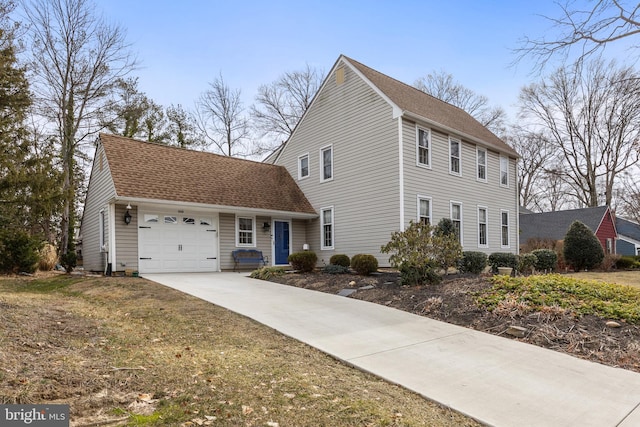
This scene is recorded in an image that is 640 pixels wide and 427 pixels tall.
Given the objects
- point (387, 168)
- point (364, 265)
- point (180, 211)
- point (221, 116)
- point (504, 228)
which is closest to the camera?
point (364, 265)

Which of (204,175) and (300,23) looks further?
(204,175)

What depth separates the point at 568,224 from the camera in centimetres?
2656

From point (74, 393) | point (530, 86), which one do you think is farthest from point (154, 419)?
point (530, 86)

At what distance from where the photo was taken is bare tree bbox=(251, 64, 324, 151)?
1201 inches

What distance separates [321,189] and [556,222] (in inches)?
801

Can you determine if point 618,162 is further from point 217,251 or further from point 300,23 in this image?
point 217,251

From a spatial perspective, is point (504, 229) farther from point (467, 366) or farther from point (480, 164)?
point (467, 366)

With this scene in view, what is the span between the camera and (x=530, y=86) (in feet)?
97.6

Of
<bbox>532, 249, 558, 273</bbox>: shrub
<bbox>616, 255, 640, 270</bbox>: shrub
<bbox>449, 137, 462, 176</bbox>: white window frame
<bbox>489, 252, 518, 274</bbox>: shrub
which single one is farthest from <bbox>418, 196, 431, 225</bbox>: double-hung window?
<bbox>616, 255, 640, 270</bbox>: shrub

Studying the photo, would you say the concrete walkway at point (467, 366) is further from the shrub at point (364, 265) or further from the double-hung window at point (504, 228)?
the double-hung window at point (504, 228)

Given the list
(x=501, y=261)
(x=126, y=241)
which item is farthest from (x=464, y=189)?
(x=126, y=241)

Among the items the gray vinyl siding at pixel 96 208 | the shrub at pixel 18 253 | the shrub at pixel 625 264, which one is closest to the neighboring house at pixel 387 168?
the shrub at pixel 625 264

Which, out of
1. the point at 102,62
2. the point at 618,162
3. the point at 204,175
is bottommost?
the point at 204,175

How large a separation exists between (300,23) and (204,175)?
20.9 feet
